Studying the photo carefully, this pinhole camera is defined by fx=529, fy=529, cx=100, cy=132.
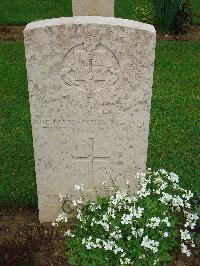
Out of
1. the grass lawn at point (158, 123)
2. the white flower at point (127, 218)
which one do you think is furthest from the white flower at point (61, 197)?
the white flower at point (127, 218)

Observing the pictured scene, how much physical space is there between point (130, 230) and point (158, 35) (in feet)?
25.0

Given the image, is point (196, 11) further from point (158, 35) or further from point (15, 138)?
point (15, 138)

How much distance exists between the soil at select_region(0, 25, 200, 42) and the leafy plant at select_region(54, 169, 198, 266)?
22.9 feet

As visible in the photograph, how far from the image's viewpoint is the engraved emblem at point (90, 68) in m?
4.02

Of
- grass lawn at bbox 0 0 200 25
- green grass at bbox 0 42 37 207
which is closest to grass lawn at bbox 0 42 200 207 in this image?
green grass at bbox 0 42 37 207

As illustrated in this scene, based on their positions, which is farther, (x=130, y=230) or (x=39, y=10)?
(x=39, y=10)

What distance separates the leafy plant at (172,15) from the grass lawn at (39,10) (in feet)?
1.93

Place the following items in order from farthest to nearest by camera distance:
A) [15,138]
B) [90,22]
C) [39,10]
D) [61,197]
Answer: [39,10]
[15,138]
[61,197]
[90,22]

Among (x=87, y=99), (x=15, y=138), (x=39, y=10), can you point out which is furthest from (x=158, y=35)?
(x=87, y=99)

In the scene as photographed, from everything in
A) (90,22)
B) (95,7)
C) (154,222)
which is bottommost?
(154,222)

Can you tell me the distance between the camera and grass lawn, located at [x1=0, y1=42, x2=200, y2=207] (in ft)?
18.6

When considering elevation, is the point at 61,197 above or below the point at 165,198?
below

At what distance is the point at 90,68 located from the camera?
4.11 metres

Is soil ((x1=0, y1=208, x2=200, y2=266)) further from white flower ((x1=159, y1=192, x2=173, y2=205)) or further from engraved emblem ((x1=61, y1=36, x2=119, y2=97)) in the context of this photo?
engraved emblem ((x1=61, y1=36, x2=119, y2=97))
